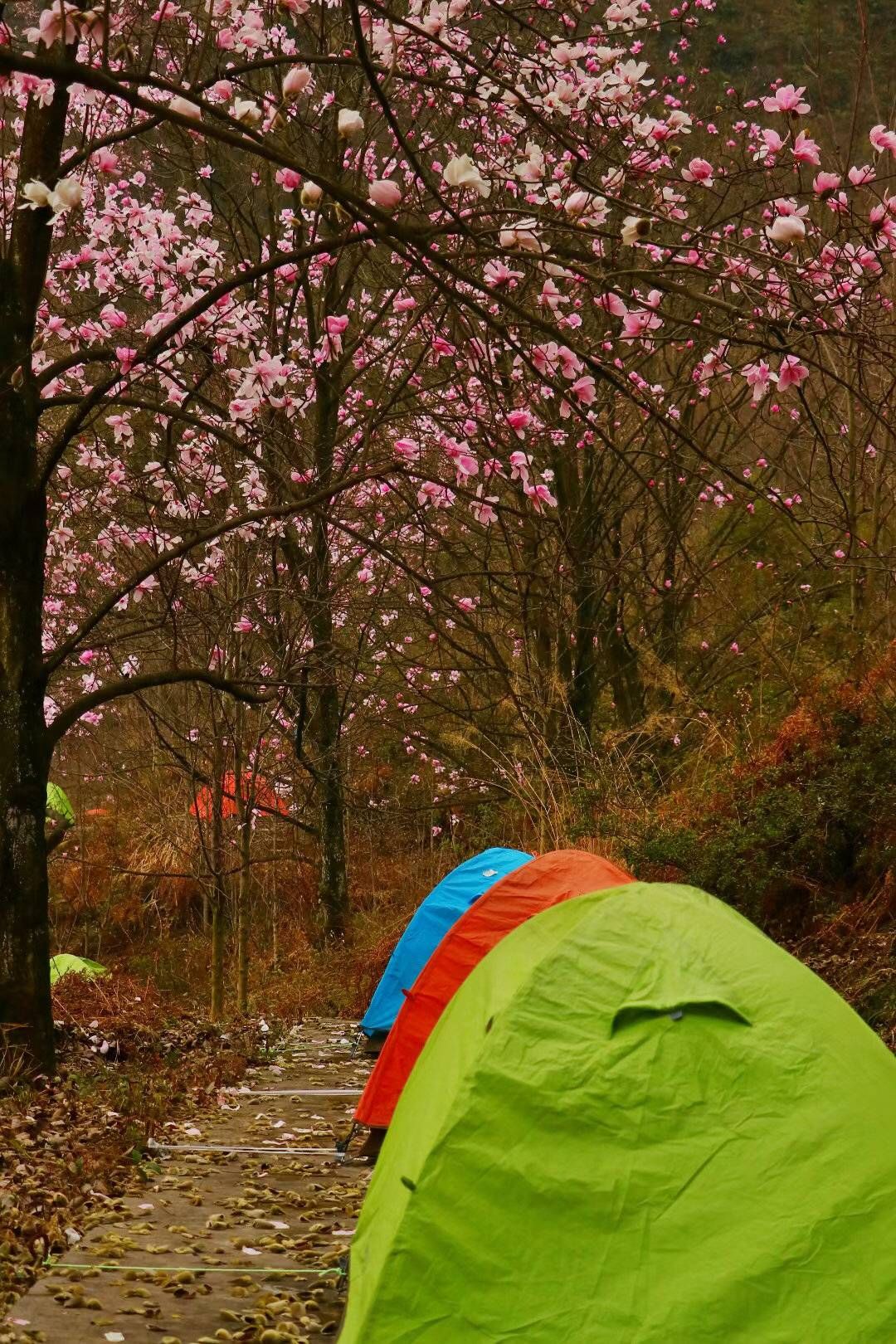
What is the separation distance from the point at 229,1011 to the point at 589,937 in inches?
348

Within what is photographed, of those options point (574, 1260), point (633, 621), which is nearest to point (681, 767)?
point (633, 621)

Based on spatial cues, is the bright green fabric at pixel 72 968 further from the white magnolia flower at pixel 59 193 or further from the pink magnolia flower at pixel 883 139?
the pink magnolia flower at pixel 883 139

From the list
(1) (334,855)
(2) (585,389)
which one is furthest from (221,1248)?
(1) (334,855)

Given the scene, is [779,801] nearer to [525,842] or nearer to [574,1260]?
[525,842]

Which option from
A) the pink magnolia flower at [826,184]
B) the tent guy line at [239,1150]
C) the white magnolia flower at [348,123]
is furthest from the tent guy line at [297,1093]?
the pink magnolia flower at [826,184]

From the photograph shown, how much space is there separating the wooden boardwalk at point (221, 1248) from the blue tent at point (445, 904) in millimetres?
1321

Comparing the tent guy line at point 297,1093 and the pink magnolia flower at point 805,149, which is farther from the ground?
the pink magnolia flower at point 805,149

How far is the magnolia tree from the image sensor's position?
4113mm

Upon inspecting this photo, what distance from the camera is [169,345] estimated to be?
23.9 feet

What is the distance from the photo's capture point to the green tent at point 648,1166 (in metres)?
3.35

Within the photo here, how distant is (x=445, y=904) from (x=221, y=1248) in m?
3.81

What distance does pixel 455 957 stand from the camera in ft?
24.3

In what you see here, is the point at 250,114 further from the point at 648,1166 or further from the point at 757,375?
the point at 648,1166

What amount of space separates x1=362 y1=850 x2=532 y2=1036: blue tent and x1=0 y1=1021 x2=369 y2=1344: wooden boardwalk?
1.32 metres
